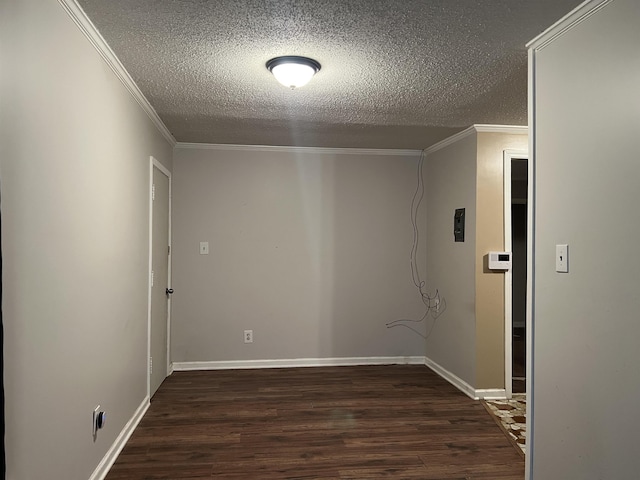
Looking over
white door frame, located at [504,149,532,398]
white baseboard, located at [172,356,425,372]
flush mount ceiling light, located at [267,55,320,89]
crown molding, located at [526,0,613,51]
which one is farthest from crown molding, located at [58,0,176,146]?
white door frame, located at [504,149,532,398]

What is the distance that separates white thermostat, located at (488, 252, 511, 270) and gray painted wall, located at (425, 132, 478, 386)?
0.14 metres

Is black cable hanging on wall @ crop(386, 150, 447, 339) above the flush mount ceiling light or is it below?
below

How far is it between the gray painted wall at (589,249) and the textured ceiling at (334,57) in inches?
11.5

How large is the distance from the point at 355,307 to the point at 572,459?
2928 mm

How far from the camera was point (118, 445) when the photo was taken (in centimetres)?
268

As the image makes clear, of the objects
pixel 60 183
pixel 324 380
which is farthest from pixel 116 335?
pixel 324 380

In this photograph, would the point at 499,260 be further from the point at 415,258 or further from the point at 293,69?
the point at 293,69

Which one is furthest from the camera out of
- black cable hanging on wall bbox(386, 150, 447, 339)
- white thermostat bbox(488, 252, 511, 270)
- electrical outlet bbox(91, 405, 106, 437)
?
black cable hanging on wall bbox(386, 150, 447, 339)

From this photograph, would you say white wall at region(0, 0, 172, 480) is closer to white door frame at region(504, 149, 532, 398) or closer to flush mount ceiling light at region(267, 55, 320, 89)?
flush mount ceiling light at region(267, 55, 320, 89)

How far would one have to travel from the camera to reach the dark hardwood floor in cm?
254

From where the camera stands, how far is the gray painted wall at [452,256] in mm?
3805

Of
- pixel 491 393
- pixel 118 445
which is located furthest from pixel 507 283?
pixel 118 445

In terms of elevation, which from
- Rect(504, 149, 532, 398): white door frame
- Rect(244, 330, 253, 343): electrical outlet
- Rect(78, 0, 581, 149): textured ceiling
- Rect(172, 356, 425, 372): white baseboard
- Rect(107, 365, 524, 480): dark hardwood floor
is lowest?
Rect(107, 365, 524, 480): dark hardwood floor

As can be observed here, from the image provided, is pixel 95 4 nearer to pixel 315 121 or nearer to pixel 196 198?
pixel 315 121
